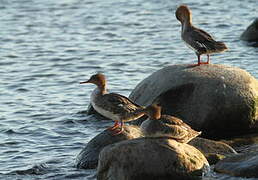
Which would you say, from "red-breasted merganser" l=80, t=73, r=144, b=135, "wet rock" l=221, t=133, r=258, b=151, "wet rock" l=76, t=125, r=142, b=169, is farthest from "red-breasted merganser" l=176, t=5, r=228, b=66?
"red-breasted merganser" l=80, t=73, r=144, b=135

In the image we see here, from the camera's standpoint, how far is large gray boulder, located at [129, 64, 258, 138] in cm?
1316

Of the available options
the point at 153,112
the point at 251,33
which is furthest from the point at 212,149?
the point at 251,33

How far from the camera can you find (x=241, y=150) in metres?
12.4

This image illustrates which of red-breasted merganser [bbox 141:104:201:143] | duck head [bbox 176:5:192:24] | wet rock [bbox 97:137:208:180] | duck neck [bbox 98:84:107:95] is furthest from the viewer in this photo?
duck head [bbox 176:5:192:24]

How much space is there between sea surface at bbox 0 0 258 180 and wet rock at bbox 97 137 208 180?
0.59 metres

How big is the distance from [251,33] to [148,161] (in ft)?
38.2

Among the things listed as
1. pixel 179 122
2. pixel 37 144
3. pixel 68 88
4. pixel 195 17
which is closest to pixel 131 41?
pixel 195 17

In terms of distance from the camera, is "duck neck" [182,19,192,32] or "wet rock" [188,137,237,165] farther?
"duck neck" [182,19,192,32]

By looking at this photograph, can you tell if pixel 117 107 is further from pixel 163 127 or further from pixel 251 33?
pixel 251 33

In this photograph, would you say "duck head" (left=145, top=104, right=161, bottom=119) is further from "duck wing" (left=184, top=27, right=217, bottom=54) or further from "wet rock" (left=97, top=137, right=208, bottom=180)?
"duck wing" (left=184, top=27, right=217, bottom=54)

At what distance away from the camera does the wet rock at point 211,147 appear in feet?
38.6

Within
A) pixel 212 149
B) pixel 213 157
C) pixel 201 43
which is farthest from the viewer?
pixel 201 43

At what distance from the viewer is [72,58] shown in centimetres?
2045

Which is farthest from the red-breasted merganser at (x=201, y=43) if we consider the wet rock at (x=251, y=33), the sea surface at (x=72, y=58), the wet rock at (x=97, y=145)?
the wet rock at (x=251, y=33)
